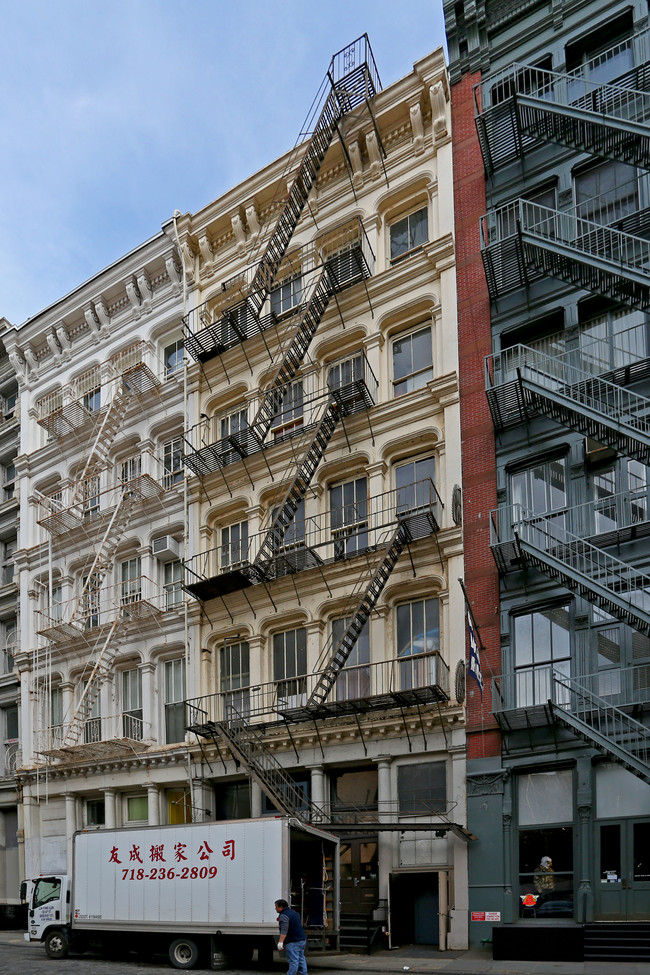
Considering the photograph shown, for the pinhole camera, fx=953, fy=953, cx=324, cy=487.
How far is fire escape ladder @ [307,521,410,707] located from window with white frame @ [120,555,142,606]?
1076cm

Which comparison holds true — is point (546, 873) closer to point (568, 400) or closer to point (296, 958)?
point (296, 958)

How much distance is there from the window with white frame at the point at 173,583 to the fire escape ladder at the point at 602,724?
47.9 ft

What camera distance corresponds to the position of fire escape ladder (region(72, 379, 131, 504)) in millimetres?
35528

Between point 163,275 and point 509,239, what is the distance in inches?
649

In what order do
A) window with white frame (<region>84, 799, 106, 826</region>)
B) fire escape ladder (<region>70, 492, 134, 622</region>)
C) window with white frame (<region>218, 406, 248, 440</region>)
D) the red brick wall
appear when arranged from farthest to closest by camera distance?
fire escape ladder (<region>70, 492, 134, 622</region>) → window with white frame (<region>84, 799, 106, 826</region>) → window with white frame (<region>218, 406, 248, 440</region>) → the red brick wall

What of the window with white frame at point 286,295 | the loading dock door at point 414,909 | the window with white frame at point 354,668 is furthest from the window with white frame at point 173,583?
the loading dock door at point 414,909

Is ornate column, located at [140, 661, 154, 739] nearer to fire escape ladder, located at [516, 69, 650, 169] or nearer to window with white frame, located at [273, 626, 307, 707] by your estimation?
window with white frame, located at [273, 626, 307, 707]

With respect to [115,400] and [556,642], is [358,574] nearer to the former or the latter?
[556,642]

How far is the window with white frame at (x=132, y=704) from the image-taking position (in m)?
32.5

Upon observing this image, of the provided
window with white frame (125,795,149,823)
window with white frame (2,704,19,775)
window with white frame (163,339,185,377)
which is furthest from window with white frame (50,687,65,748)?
window with white frame (163,339,185,377)

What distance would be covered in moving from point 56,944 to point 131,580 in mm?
12731

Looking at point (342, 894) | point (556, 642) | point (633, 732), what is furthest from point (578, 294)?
point (342, 894)

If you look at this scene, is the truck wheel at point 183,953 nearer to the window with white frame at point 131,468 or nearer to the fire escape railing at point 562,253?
the fire escape railing at point 562,253

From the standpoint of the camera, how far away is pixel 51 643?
3597cm
